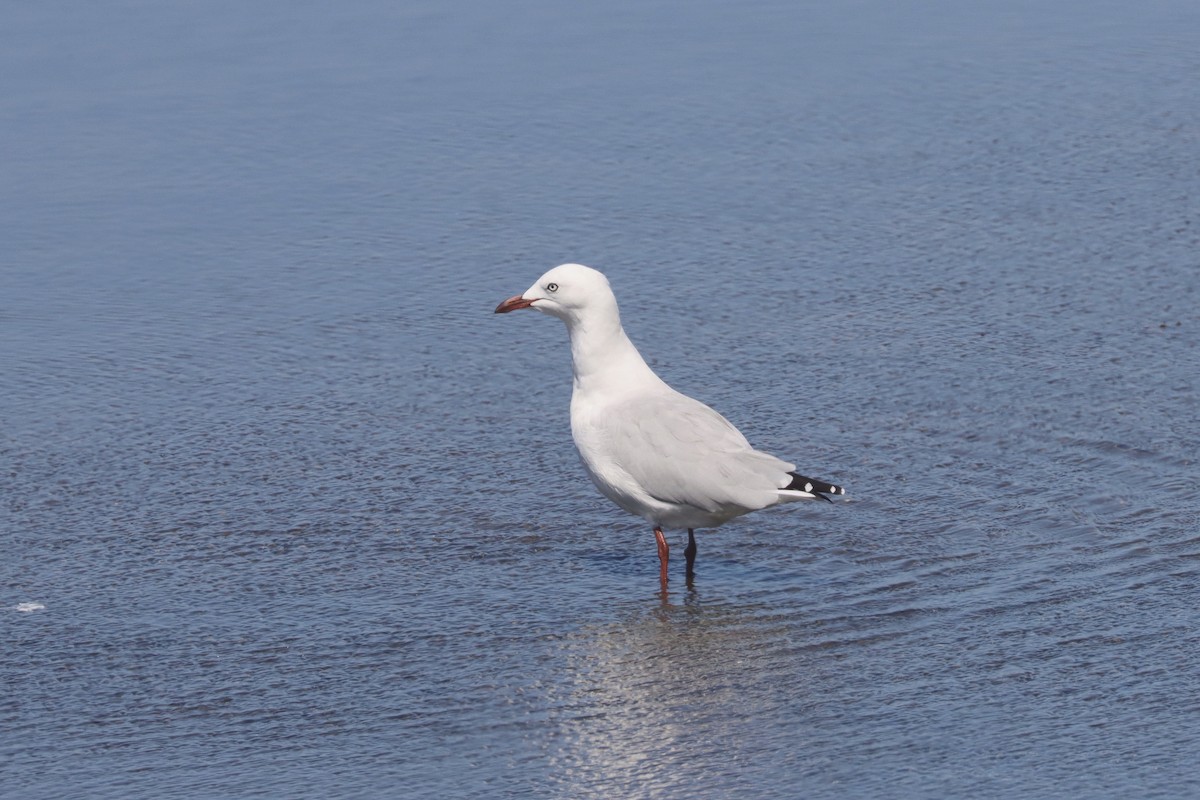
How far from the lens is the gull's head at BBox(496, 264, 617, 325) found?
7.19 m

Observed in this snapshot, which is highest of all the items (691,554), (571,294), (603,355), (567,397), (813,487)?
(571,294)

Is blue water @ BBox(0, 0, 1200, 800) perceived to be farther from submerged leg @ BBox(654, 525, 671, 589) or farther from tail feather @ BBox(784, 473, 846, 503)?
tail feather @ BBox(784, 473, 846, 503)

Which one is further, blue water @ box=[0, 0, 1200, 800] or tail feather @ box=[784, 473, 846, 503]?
tail feather @ box=[784, 473, 846, 503]

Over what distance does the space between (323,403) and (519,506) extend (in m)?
1.51

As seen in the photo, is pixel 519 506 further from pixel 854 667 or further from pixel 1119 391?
pixel 1119 391

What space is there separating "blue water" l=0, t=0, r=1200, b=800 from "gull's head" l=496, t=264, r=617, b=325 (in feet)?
2.85

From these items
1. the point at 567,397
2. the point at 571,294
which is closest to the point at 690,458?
the point at 571,294

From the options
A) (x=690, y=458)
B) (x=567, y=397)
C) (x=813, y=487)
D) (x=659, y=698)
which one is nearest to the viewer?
(x=659, y=698)

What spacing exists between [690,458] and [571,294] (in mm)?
819

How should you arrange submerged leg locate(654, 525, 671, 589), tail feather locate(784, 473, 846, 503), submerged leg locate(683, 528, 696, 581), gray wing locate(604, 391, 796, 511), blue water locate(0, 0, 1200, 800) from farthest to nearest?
submerged leg locate(683, 528, 696, 581)
submerged leg locate(654, 525, 671, 589)
gray wing locate(604, 391, 796, 511)
tail feather locate(784, 473, 846, 503)
blue water locate(0, 0, 1200, 800)

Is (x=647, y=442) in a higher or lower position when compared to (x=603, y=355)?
lower

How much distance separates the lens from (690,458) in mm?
6875

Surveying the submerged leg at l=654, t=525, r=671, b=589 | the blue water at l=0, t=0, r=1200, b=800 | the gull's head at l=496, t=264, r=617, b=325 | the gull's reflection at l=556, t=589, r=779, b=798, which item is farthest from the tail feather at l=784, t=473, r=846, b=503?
the gull's head at l=496, t=264, r=617, b=325

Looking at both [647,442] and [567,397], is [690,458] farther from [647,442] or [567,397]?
[567,397]
